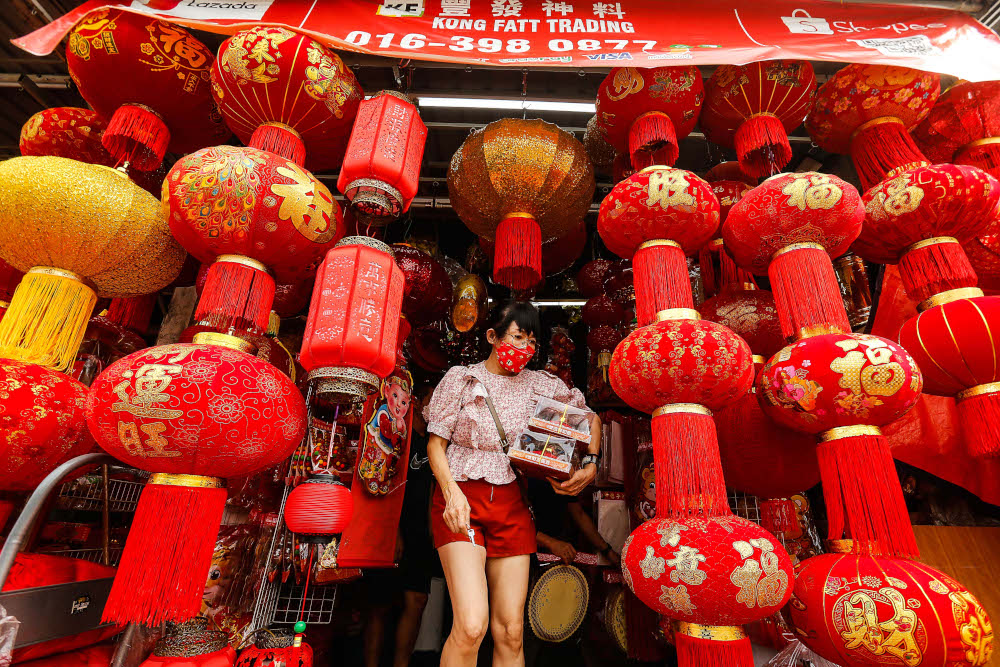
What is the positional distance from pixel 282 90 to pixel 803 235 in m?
2.37

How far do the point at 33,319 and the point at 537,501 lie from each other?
2.99 meters

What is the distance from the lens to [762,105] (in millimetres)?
2457

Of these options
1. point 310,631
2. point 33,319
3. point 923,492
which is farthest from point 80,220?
point 923,492

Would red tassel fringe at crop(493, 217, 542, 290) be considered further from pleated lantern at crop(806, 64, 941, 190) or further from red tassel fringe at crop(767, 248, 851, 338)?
pleated lantern at crop(806, 64, 941, 190)

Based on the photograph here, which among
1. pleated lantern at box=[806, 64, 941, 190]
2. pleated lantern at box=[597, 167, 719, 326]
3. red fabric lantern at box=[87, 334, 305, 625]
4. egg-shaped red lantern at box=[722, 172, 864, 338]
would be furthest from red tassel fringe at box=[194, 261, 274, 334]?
pleated lantern at box=[806, 64, 941, 190]

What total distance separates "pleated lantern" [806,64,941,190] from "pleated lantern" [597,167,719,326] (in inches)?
43.6

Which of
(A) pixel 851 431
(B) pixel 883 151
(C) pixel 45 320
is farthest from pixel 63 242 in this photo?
(B) pixel 883 151

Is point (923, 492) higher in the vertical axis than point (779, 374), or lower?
lower

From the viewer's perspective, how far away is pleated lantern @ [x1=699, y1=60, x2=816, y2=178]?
2.42 metres

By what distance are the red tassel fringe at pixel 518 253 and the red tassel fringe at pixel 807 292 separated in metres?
1.12

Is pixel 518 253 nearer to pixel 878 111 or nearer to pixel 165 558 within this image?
pixel 165 558

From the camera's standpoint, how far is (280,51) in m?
2.15

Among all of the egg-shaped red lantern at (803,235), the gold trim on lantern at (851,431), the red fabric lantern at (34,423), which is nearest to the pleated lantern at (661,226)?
the egg-shaped red lantern at (803,235)

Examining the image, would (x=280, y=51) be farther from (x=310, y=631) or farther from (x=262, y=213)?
(x=310, y=631)
